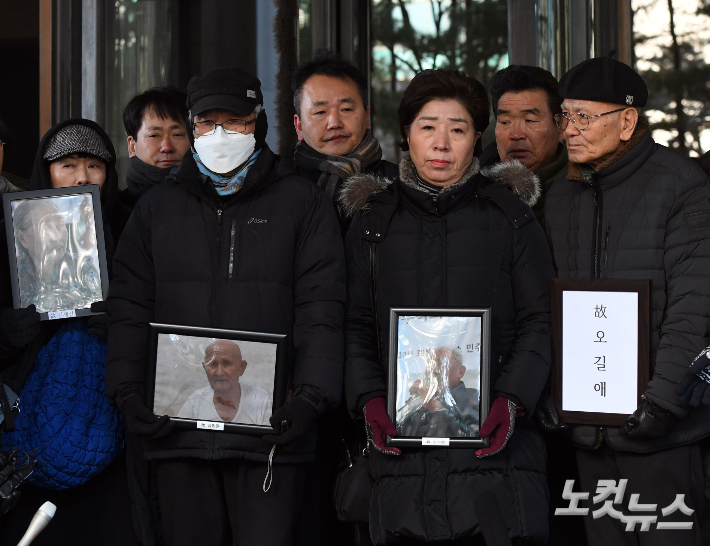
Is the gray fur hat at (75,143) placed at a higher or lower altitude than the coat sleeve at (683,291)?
higher

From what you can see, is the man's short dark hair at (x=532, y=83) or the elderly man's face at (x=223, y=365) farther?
the man's short dark hair at (x=532, y=83)

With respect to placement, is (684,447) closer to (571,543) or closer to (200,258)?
(571,543)

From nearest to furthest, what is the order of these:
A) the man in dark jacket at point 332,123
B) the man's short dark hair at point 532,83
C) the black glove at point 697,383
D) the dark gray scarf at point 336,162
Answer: the black glove at point 697,383, the dark gray scarf at point 336,162, the man in dark jacket at point 332,123, the man's short dark hair at point 532,83

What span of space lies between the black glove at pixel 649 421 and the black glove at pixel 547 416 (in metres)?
0.23

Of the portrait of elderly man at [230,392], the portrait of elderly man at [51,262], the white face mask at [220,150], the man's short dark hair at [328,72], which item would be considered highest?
the man's short dark hair at [328,72]

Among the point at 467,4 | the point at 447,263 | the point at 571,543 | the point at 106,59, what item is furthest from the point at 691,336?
the point at 106,59

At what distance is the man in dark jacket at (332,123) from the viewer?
3.92m

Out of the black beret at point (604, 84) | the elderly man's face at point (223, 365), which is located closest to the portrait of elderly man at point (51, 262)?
the elderly man's face at point (223, 365)

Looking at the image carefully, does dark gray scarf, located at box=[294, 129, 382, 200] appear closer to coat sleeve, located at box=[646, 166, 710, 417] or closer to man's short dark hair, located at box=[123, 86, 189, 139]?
man's short dark hair, located at box=[123, 86, 189, 139]

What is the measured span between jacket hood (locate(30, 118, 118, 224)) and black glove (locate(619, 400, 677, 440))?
2093 millimetres

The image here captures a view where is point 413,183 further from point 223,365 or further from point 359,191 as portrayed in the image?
point 223,365

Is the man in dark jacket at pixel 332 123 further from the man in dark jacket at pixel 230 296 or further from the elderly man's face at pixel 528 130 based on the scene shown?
the man in dark jacket at pixel 230 296

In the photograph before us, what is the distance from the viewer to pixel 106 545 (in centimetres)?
364
